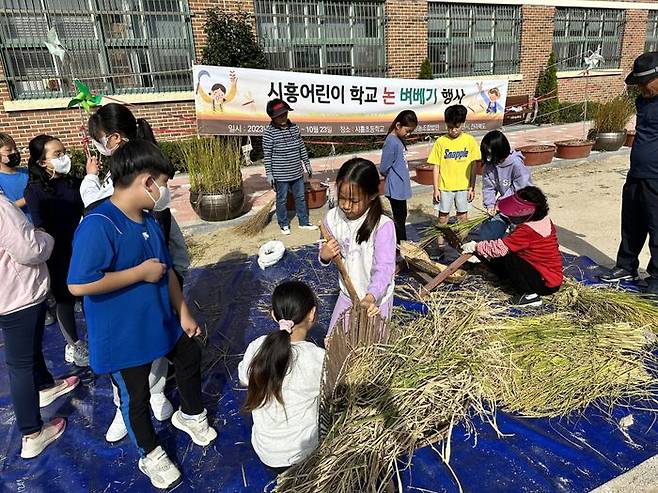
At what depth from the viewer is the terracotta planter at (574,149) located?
873cm

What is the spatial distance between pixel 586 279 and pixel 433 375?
7.35 feet

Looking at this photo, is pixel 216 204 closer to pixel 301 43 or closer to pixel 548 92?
pixel 301 43

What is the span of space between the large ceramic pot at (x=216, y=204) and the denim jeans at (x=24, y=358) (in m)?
3.76

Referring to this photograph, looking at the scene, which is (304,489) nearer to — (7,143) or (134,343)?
(134,343)

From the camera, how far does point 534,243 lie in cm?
322

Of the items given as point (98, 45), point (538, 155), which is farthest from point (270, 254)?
point (98, 45)

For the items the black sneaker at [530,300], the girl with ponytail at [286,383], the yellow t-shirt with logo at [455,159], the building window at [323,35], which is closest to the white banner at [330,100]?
the building window at [323,35]

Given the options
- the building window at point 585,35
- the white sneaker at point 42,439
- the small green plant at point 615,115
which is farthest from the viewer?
the building window at point 585,35

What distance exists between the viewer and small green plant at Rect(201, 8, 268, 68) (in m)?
8.96

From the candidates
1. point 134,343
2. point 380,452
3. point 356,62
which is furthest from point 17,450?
point 356,62

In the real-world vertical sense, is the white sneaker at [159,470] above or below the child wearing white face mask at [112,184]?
below

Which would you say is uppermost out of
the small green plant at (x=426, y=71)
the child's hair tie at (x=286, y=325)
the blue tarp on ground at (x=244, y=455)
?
the small green plant at (x=426, y=71)

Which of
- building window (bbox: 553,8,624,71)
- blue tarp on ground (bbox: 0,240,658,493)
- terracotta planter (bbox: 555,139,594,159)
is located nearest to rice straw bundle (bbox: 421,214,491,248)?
blue tarp on ground (bbox: 0,240,658,493)

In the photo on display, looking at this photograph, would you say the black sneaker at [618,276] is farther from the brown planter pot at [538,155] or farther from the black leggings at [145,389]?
the brown planter pot at [538,155]
